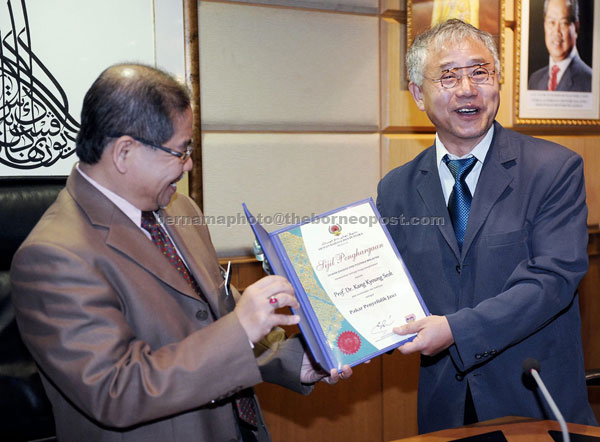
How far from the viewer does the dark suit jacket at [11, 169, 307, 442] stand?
1.20 metres

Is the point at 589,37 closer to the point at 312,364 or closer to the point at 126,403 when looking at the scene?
the point at 312,364

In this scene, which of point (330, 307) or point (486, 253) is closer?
point (330, 307)

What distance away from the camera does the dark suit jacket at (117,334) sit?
3.94 ft

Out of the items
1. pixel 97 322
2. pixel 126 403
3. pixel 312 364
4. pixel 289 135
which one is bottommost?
pixel 312 364

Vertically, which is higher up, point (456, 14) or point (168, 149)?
point (456, 14)

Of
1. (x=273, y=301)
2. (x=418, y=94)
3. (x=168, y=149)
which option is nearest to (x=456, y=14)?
(x=418, y=94)

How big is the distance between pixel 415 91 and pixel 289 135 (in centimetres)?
91

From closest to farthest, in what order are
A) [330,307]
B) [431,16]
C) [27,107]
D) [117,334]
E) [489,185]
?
[117,334]
[330,307]
[489,185]
[27,107]
[431,16]

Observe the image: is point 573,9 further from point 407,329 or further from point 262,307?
point 262,307

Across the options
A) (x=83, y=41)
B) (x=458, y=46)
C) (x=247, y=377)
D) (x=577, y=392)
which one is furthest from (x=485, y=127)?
(x=83, y=41)

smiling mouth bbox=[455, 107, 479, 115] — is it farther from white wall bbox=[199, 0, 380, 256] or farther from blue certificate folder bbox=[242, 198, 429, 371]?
white wall bbox=[199, 0, 380, 256]

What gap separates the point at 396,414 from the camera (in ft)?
10.6

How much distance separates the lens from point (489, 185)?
1.83m

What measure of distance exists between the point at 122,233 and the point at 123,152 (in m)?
0.19
